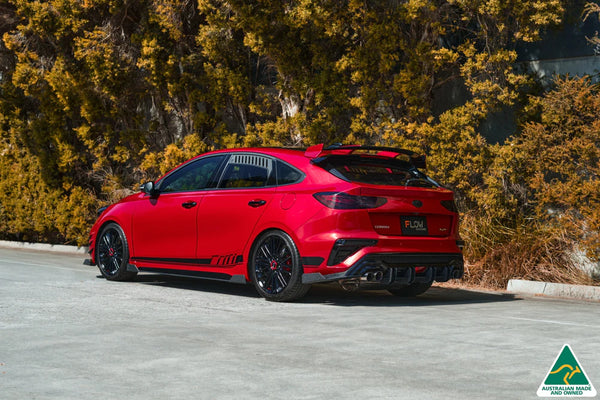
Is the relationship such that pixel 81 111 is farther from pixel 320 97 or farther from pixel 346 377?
pixel 346 377

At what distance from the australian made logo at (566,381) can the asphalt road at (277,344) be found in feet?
0.30

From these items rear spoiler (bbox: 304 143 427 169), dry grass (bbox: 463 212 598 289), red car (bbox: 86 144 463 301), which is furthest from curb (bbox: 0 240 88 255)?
rear spoiler (bbox: 304 143 427 169)

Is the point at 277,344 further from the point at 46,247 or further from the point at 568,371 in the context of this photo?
the point at 46,247

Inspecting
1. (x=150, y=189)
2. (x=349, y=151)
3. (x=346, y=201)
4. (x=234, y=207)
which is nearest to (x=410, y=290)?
(x=349, y=151)

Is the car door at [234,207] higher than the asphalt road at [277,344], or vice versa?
the car door at [234,207]

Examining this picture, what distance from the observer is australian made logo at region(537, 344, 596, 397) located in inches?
218

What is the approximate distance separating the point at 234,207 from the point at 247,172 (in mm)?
520

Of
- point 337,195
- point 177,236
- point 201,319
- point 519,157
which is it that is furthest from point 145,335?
point 519,157

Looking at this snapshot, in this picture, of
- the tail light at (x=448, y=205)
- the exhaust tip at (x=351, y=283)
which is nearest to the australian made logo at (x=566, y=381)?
the exhaust tip at (x=351, y=283)

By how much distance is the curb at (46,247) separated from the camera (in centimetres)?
1870

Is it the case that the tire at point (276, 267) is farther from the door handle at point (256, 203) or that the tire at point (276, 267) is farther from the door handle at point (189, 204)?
the door handle at point (189, 204)

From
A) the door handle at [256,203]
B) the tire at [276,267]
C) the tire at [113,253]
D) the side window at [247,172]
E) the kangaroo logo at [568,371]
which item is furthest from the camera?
the tire at [113,253]

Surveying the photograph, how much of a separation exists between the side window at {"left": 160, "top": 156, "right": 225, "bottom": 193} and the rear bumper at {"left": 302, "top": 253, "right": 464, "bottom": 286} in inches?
88.8

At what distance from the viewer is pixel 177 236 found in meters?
11.2
